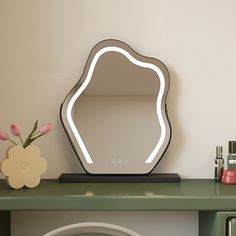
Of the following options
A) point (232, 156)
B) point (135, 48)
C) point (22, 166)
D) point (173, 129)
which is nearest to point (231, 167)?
point (232, 156)

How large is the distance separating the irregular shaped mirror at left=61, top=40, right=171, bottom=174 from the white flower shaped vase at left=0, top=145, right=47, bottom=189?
0.60 feet

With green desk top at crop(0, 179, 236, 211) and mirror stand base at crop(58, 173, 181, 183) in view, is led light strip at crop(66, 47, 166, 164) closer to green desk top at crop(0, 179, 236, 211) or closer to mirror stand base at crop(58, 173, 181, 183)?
mirror stand base at crop(58, 173, 181, 183)

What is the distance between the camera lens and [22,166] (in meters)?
1.39

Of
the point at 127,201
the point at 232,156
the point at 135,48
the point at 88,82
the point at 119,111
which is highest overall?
the point at 135,48

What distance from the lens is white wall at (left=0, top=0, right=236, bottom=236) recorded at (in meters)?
1.59

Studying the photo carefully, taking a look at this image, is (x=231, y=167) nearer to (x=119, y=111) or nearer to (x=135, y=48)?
(x=119, y=111)

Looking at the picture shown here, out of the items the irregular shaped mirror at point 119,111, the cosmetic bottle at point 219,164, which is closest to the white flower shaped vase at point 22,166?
the irregular shaped mirror at point 119,111

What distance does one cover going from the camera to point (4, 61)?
1586 mm

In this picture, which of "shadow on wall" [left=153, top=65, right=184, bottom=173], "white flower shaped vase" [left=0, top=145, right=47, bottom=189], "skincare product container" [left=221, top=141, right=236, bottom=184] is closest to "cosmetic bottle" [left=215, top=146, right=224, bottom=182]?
"skincare product container" [left=221, top=141, right=236, bottom=184]

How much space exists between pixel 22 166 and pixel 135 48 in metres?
0.62

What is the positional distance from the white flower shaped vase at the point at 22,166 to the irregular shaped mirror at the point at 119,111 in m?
0.18

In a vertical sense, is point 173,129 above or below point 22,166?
above

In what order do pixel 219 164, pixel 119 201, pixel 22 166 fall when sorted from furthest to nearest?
pixel 219 164
pixel 22 166
pixel 119 201

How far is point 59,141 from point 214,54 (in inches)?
27.5
